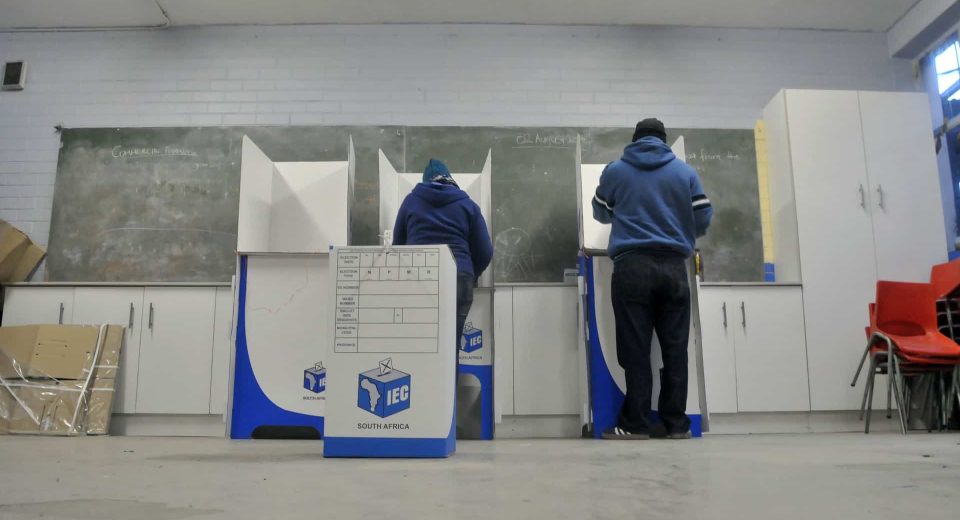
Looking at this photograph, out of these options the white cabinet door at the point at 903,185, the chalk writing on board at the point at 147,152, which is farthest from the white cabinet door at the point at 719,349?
the chalk writing on board at the point at 147,152

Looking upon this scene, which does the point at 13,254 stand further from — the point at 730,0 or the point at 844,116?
the point at 844,116

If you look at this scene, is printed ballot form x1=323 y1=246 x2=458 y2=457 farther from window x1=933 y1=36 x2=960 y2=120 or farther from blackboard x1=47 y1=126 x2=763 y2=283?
window x1=933 y1=36 x2=960 y2=120

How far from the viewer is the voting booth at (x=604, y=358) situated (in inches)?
136

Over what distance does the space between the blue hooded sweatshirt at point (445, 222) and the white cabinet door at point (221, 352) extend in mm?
1363

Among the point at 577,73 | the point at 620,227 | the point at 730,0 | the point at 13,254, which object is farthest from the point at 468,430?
the point at 730,0

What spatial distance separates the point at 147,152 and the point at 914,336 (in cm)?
490

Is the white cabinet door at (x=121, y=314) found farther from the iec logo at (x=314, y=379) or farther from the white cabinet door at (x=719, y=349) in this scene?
the white cabinet door at (x=719, y=349)

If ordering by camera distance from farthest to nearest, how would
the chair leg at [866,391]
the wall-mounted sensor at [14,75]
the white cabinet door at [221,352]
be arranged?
the wall-mounted sensor at [14,75]
the white cabinet door at [221,352]
the chair leg at [866,391]

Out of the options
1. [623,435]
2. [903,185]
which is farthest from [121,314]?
[903,185]

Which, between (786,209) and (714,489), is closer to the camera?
(714,489)

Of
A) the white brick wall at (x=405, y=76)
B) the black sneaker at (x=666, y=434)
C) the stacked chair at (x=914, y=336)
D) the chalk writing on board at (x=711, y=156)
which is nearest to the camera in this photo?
the black sneaker at (x=666, y=434)

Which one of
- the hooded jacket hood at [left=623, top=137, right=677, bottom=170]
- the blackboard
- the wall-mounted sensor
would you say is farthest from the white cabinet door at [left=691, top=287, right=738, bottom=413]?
the wall-mounted sensor

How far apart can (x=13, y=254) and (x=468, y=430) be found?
306 centimetres

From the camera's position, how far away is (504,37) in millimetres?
5059
